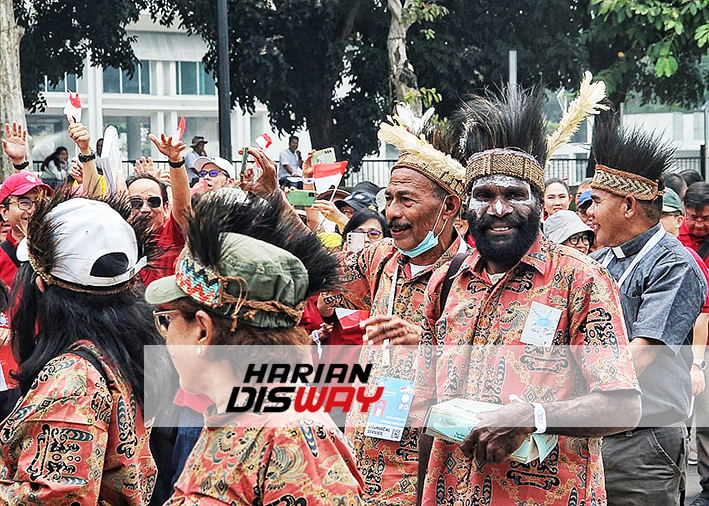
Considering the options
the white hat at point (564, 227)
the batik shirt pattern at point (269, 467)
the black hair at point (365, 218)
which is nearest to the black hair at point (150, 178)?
the black hair at point (365, 218)

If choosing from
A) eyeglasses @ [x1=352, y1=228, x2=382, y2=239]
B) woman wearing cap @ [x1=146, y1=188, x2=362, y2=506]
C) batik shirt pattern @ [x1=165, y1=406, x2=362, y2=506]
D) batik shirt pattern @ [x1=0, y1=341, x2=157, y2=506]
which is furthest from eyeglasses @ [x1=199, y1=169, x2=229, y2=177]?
batik shirt pattern @ [x1=165, y1=406, x2=362, y2=506]

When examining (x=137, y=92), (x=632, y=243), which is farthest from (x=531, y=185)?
(x=137, y=92)

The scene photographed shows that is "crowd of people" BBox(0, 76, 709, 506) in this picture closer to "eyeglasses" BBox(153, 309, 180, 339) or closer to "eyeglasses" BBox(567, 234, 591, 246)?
"eyeglasses" BBox(153, 309, 180, 339)

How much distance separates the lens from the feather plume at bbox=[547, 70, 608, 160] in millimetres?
3928

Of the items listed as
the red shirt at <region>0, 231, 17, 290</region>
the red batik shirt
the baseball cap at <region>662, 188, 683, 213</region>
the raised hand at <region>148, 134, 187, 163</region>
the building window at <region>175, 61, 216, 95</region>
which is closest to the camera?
the red batik shirt

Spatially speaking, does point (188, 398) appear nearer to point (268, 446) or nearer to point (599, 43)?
point (268, 446)

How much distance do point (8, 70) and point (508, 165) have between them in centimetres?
1139

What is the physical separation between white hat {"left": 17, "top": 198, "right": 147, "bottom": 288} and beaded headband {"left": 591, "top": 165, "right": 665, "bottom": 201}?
105 inches

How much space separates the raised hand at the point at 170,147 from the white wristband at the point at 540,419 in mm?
3174

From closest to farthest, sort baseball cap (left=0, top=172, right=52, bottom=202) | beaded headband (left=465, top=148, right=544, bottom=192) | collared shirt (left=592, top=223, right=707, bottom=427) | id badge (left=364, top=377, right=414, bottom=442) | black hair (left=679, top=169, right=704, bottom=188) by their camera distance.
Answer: beaded headband (left=465, top=148, right=544, bottom=192)
id badge (left=364, top=377, right=414, bottom=442)
collared shirt (left=592, top=223, right=707, bottom=427)
baseball cap (left=0, top=172, right=52, bottom=202)
black hair (left=679, top=169, right=704, bottom=188)

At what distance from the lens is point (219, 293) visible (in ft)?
8.23

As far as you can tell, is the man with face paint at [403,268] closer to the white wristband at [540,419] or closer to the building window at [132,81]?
the white wristband at [540,419]

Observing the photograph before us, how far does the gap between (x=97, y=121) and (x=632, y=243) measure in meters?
45.1

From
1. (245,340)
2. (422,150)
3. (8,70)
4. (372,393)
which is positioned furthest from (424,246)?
(8,70)
